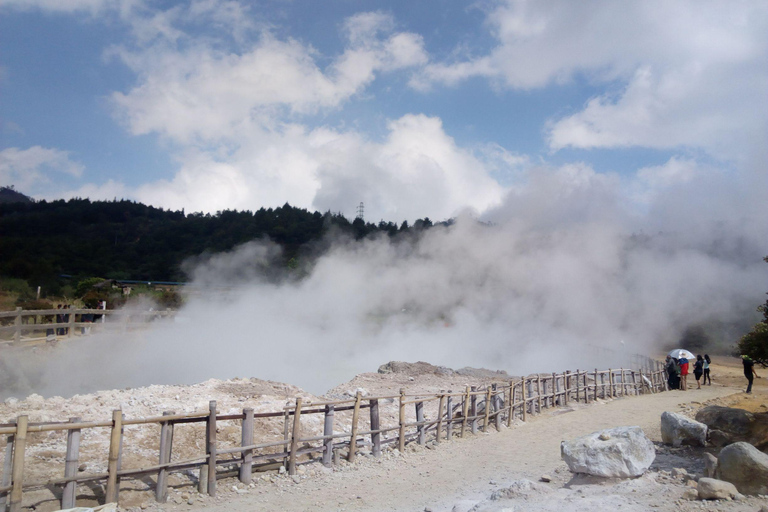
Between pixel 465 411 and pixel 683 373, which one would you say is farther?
pixel 683 373

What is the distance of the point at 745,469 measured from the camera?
6086 mm

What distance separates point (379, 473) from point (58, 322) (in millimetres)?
18925

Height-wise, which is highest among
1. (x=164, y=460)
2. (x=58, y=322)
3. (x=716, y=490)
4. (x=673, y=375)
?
(x=58, y=322)

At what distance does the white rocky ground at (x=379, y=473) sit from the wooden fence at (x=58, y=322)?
7.14 meters

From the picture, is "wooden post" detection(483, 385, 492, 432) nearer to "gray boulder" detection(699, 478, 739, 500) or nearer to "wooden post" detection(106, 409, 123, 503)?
"gray boulder" detection(699, 478, 739, 500)

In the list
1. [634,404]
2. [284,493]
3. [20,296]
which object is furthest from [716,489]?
[20,296]

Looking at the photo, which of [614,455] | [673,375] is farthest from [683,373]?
[614,455]

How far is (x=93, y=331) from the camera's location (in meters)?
20.0

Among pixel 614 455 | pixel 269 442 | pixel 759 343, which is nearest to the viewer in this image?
pixel 614 455

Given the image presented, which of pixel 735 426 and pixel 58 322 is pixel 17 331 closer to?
pixel 58 322

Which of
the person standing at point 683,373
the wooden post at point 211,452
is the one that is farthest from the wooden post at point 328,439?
the person standing at point 683,373

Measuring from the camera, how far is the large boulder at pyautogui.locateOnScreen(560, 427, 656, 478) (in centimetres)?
702

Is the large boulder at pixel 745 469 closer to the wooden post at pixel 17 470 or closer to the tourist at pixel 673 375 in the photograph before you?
the wooden post at pixel 17 470

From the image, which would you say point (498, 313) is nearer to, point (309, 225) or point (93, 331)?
point (93, 331)
